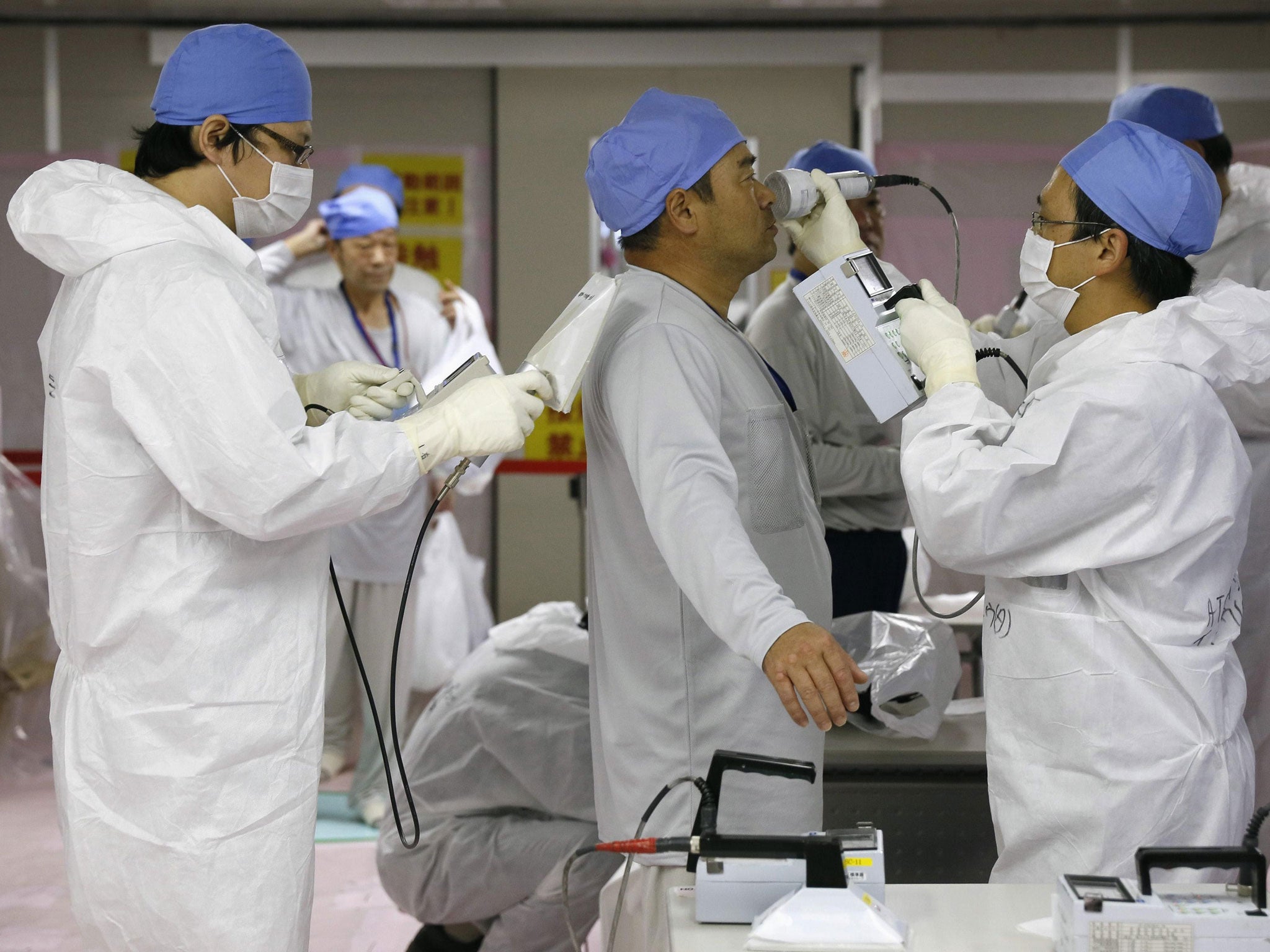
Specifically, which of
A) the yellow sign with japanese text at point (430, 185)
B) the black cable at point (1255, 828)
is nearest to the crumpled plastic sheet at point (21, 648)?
the yellow sign with japanese text at point (430, 185)

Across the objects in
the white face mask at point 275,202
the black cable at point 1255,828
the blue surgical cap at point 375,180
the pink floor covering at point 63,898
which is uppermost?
the blue surgical cap at point 375,180

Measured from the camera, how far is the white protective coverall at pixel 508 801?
7.70 ft

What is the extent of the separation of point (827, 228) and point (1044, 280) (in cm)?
32

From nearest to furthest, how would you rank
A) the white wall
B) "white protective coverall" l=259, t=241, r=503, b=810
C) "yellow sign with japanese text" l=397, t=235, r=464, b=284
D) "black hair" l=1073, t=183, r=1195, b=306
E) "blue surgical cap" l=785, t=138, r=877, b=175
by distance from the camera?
1. "black hair" l=1073, t=183, r=1195, b=306
2. "blue surgical cap" l=785, t=138, r=877, b=175
3. "white protective coverall" l=259, t=241, r=503, b=810
4. the white wall
5. "yellow sign with japanese text" l=397, t=235, r=464, b=284

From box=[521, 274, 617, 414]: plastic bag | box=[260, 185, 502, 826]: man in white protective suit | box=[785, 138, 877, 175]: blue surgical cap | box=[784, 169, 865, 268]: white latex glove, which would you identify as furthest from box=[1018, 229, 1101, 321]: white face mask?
box=[260, 185, 502, 826]: man in white protective suit

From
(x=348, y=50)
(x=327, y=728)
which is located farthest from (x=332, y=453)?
(x=348, y=50)

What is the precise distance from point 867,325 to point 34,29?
173 inches

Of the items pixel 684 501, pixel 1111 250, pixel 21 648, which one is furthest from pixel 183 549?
pixel 21 648

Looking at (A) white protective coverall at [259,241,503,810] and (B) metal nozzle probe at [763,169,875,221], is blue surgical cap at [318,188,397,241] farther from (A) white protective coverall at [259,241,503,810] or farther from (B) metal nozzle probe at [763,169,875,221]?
(B) metal nozzle probe at [763,169,875,221]

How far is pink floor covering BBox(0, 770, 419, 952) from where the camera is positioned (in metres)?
2.91

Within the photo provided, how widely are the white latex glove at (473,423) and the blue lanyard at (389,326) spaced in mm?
2407

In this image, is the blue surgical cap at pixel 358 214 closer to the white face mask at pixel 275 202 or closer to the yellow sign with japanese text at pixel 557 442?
the yellow sign with japanese text at pixel 557 442

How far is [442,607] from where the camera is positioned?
471 cm

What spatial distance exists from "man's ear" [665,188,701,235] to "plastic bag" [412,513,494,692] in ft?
9.47
